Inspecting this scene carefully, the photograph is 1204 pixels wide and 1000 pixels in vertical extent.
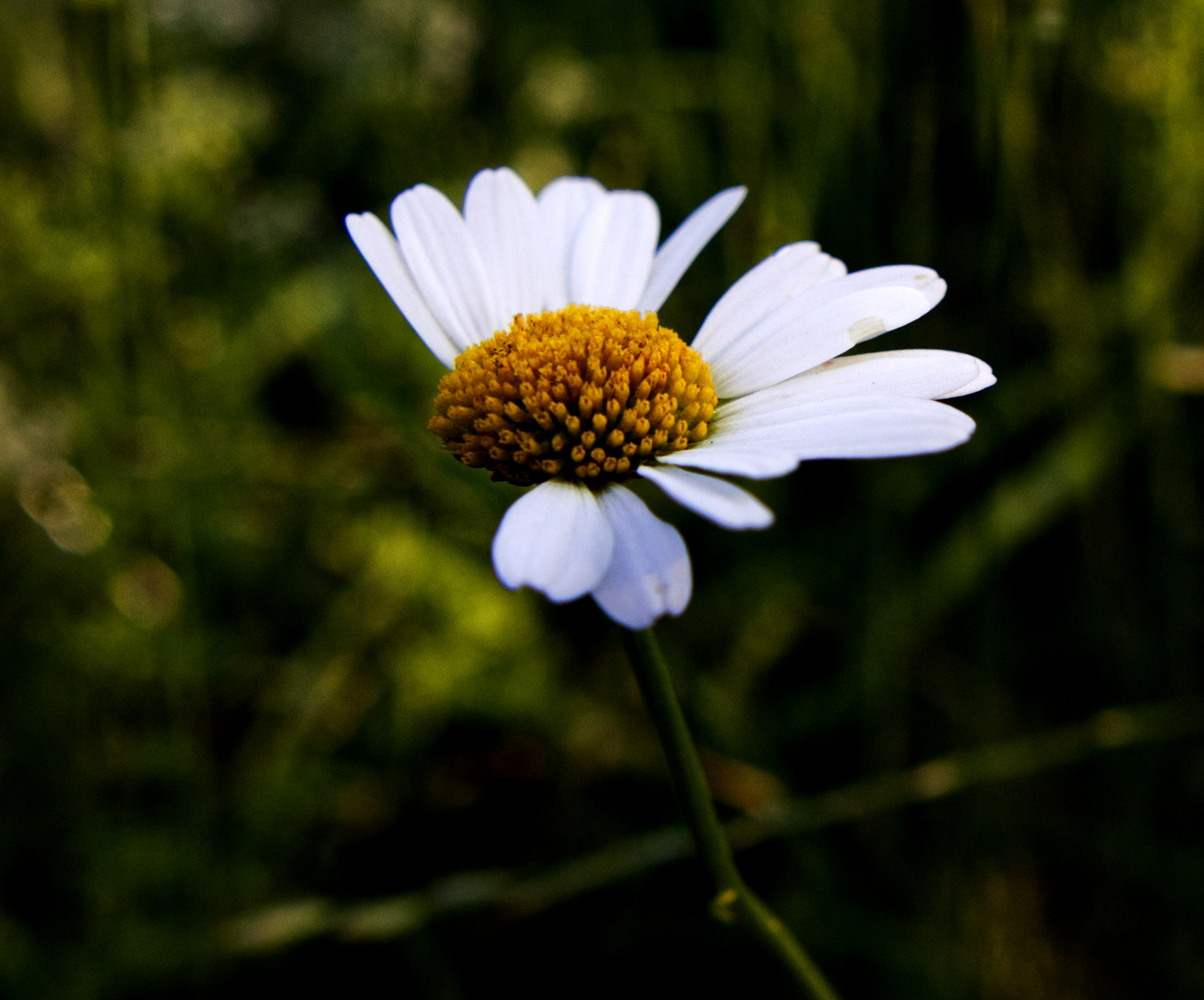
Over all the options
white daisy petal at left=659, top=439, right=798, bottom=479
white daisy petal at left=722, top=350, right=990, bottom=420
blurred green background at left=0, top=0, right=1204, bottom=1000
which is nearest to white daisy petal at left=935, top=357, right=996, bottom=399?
white daisy petal at left=722, top=350, right=990, bottom=420

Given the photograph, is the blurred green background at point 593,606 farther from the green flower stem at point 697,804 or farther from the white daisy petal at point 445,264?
the white daisy petal at point 445,264

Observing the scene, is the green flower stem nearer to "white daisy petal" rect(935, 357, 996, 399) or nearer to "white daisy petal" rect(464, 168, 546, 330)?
"white daisy petal" rect(935, 357, 996, 399)

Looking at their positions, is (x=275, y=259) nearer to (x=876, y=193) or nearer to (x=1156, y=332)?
(x=876, y=193)

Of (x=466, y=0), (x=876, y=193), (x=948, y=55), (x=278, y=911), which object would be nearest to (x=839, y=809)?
(x=278, y=911)

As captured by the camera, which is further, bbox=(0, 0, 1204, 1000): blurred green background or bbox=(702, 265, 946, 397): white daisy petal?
bbox=(0, 0, 1204, 1000): blurred green background

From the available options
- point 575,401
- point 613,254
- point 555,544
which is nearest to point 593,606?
point 613,254

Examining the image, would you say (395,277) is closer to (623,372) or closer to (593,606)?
(623,372)
